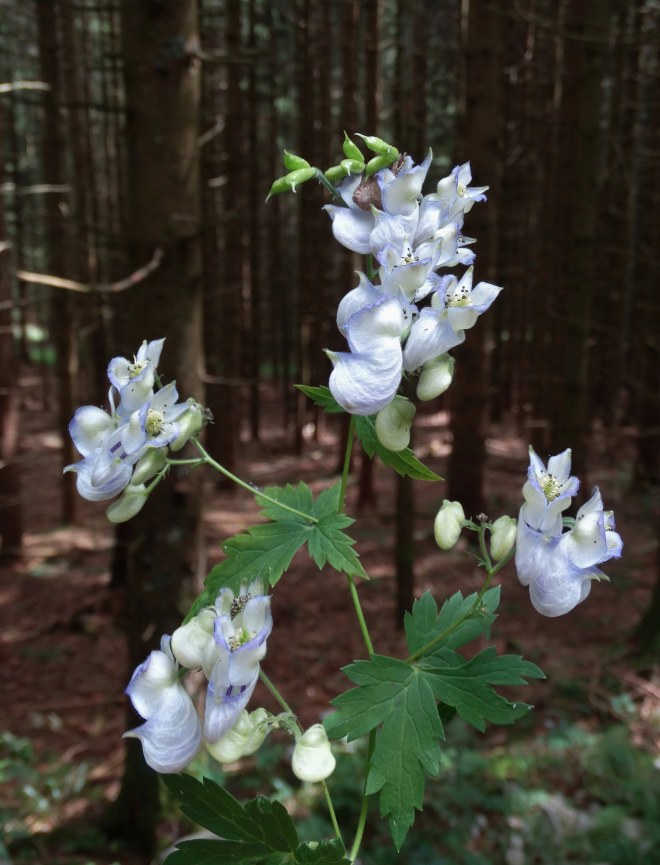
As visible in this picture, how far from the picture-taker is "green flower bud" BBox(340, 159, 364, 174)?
51.2 inches

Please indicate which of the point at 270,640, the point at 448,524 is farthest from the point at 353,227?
the point at 270,640

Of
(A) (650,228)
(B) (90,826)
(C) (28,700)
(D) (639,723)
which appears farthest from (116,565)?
(A) (650,228)

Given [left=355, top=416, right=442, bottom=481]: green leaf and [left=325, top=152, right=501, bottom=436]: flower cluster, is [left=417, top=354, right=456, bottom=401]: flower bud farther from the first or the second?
[left=355, top=416, right=442, bottom=481]: green leaf

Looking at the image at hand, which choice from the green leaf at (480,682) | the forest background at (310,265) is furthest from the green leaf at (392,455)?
the forest background at (310,265)

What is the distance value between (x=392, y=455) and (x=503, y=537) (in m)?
0.24

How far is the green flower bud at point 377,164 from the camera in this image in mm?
1325

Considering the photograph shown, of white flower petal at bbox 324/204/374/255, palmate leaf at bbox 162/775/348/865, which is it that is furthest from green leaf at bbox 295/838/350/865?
white flower petal at bbox 324/204/374/255

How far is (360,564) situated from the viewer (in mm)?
1244

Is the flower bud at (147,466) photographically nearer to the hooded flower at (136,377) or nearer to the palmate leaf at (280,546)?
the hooded flower at (136,377)

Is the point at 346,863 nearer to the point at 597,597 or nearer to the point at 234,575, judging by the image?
the point at 234,575

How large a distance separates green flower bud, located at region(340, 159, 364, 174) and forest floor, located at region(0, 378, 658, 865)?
4.78 m

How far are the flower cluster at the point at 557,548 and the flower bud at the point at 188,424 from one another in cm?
59

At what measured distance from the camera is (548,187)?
14.0m

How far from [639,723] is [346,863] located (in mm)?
5137
